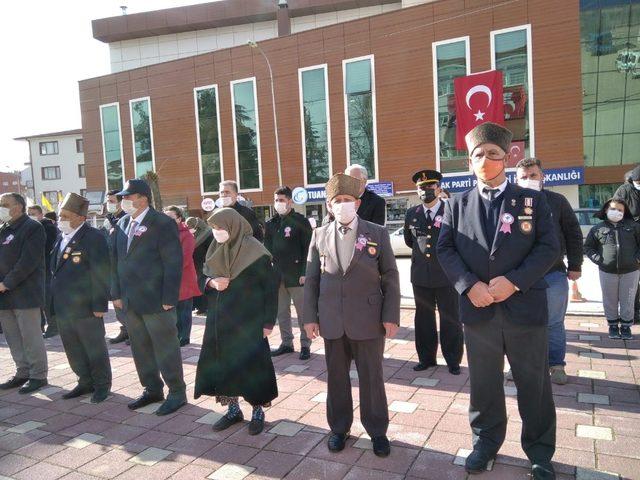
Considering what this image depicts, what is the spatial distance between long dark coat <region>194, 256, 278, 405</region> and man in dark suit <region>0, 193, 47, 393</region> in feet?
8.04

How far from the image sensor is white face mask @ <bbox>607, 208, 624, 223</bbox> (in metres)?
5.84

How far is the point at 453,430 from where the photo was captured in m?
3.62

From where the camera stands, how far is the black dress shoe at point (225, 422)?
3.87 meters

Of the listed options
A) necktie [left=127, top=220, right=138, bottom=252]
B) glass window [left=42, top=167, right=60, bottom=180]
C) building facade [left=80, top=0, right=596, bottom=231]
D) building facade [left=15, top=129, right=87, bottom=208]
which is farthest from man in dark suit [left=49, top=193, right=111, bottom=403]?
glass window [left=42, top=167, right=60, bottom=180]

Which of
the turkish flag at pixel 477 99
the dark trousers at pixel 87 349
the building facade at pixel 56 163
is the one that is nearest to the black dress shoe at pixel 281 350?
the dark trousers at pixel 87 349

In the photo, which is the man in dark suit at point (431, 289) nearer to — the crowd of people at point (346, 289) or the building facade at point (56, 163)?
the crowd of people at point (346, 289)

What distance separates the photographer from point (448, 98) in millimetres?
25234

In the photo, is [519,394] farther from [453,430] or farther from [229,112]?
[229,112]

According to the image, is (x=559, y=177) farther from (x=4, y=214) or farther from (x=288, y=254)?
(x=4, y=214)

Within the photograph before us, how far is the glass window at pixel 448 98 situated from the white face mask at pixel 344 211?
22821mm

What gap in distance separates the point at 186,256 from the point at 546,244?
4.91 meters

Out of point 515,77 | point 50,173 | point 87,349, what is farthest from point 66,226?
Answer: point 50,173

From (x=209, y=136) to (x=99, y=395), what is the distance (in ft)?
95.0

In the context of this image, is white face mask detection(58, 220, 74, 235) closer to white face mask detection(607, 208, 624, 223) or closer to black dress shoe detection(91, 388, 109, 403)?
black dress shoe detection(91, 388, 109, 403)
